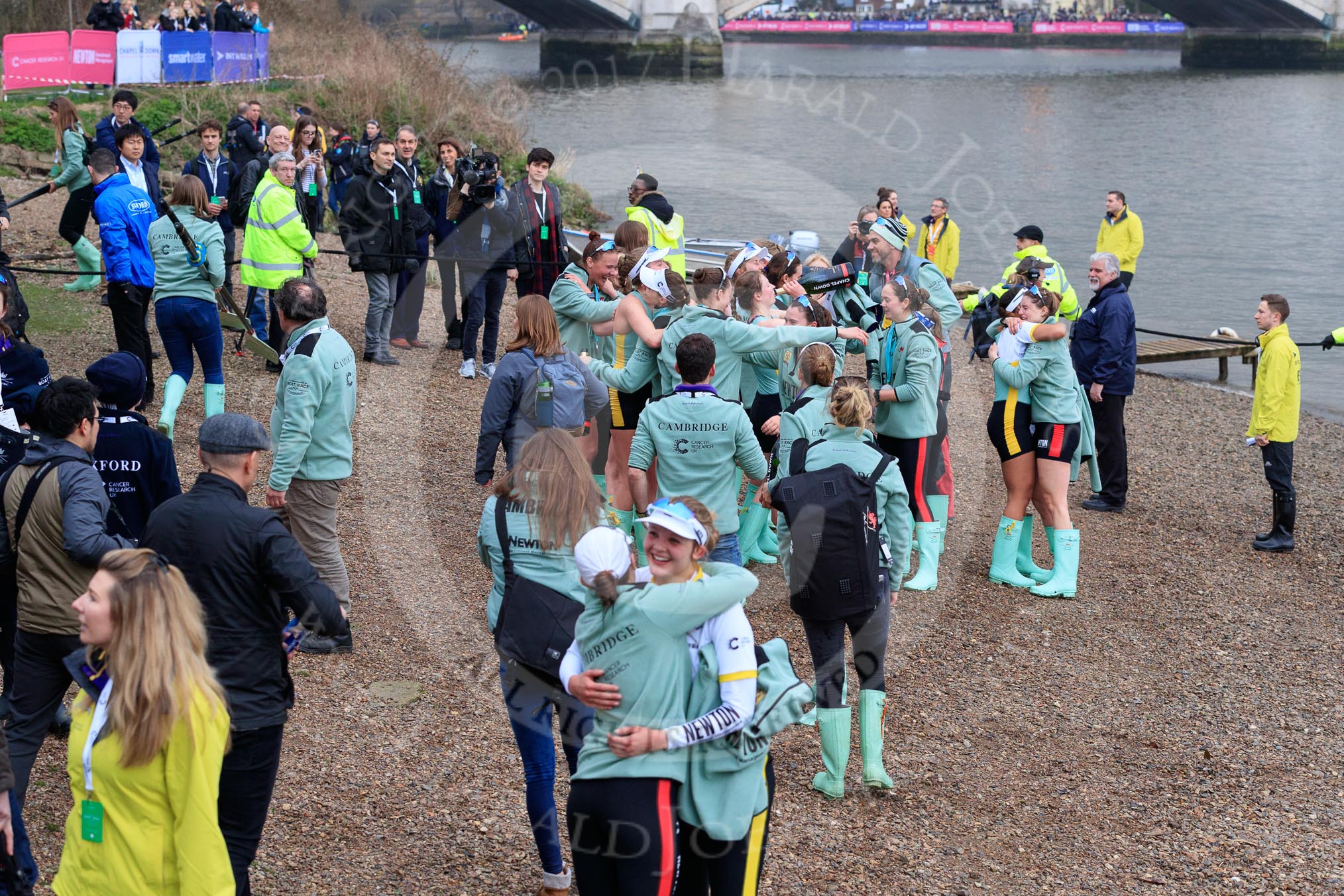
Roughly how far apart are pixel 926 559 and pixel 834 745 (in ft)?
9.14

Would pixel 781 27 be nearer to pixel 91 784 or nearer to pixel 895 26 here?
pixel 895 26

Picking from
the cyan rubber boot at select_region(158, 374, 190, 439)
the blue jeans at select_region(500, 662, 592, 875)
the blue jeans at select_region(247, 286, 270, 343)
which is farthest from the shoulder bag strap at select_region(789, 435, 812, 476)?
the blue jeans at select_region(247, 286, 270, 343)

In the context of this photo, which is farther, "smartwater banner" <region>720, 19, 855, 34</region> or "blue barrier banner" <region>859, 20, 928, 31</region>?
"blue barrier banner" <region>859, 20, 928, 31</region>

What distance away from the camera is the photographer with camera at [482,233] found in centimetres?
1088

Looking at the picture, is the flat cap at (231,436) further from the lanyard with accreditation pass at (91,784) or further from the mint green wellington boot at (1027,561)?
the mint green wellington boot at (1027,561)

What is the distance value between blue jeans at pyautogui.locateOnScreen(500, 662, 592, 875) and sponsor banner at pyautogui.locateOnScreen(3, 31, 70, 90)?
2067cm

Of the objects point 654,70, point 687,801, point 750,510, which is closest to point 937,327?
point 750,510

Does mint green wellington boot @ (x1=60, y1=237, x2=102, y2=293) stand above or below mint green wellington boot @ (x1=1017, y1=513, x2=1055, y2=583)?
above

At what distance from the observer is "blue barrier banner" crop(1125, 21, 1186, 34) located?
3059 inches

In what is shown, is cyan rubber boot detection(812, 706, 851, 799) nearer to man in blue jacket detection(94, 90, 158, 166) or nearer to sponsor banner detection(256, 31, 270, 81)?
man in blue jacket detection(94, 90, 158, 166)

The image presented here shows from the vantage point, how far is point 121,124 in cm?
1198

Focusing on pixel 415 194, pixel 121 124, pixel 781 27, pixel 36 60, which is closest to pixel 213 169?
pixel 121 124

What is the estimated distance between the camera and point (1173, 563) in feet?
28.9

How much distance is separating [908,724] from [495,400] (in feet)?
8.20
